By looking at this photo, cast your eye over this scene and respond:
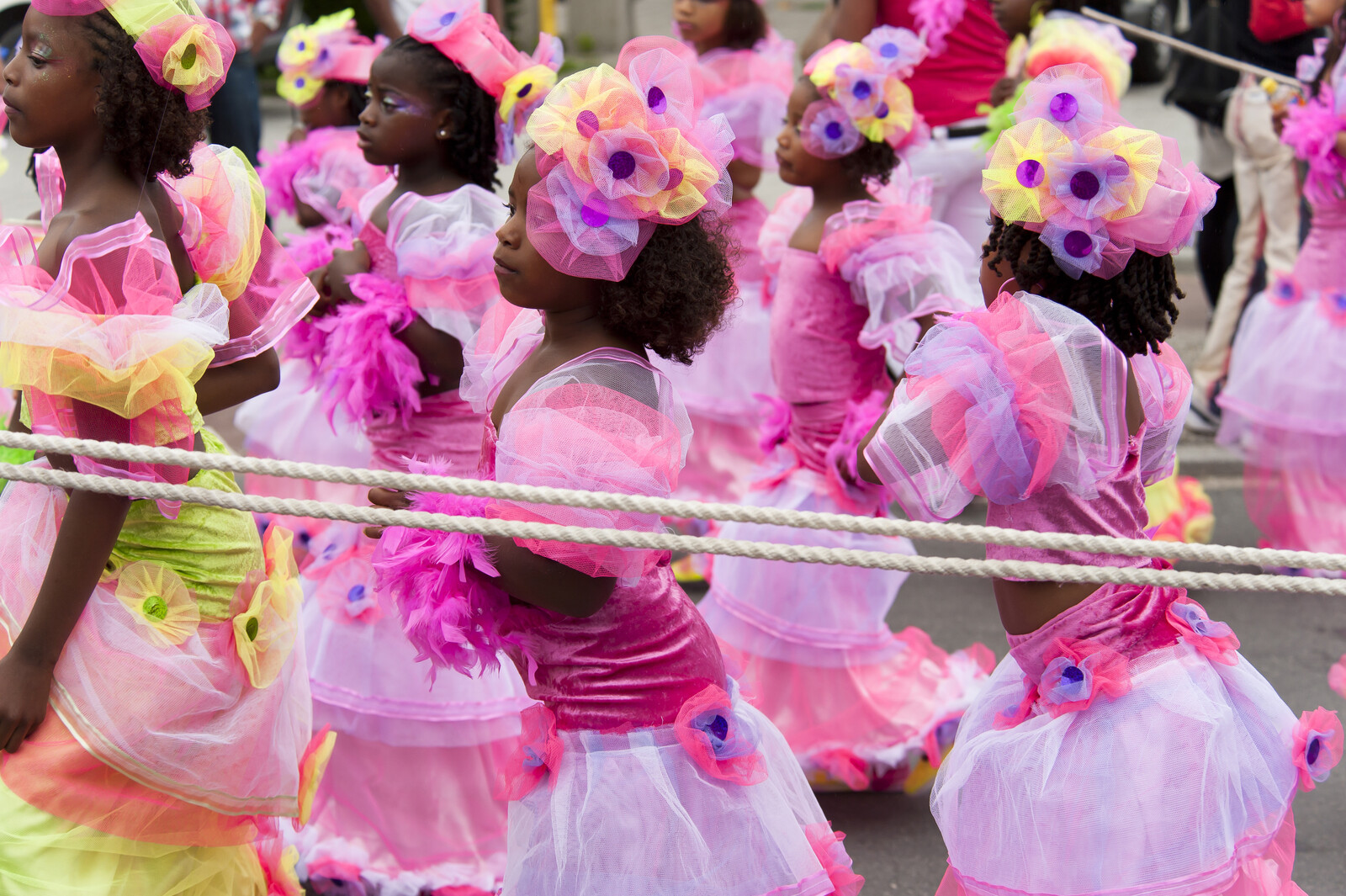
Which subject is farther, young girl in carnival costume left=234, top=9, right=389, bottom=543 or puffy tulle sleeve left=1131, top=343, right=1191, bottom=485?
young girl in carnival costume left=234, top=9, right=389, bottom=543

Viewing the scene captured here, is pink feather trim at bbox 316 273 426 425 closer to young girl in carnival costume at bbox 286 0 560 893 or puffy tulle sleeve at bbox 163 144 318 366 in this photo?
young girl in carnival costume at bbox 286 0 560 893

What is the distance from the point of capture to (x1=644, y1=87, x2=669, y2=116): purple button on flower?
7.16ft

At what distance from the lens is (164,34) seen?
88.3 inches

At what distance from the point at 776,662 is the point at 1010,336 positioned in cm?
168

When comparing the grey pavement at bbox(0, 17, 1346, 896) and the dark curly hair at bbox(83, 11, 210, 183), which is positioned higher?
the dark curly hair at bbox(83, 11, 210, 183)

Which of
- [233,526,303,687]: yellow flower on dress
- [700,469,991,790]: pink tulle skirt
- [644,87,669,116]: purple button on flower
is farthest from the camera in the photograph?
[700,469,991,790]: pink tulle skirt

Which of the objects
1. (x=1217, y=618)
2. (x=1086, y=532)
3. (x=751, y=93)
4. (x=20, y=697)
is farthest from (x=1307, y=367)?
(x=20, y=697)

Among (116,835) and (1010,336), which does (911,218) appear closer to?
(1010,336)

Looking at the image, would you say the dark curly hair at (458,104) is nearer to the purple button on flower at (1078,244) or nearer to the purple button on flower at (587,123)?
the purple button on flower at (587,123)

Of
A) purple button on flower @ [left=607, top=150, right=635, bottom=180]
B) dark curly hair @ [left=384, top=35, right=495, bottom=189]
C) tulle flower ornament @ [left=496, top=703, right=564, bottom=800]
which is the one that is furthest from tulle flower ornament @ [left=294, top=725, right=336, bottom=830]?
dark curly hair @ [left=384, top=35, right=495, bottom=189]

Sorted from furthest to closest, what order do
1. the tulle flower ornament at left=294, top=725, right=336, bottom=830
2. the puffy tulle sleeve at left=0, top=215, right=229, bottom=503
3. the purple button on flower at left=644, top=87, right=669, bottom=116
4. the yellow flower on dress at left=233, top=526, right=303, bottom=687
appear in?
1. the tulle flower ornament at left=294, top=725, right=336, bottom=830
2. the yellow flower on dress at left=233, top=526, right=303, bottom=687
3. the purple button on flower at left=644, top=87, right=669, bottom=116
4. the puffy tulle sleeve at left=0, top=215, right=229, bottom=503

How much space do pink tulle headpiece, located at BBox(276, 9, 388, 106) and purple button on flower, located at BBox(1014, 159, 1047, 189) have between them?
115 inches

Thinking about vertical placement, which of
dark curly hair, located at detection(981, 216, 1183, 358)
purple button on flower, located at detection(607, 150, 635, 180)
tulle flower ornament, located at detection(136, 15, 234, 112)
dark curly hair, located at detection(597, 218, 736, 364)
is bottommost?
dark curly hair, located at detection(597, 218, 736, 364)

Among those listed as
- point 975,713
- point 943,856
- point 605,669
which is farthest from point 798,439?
point 605,669
